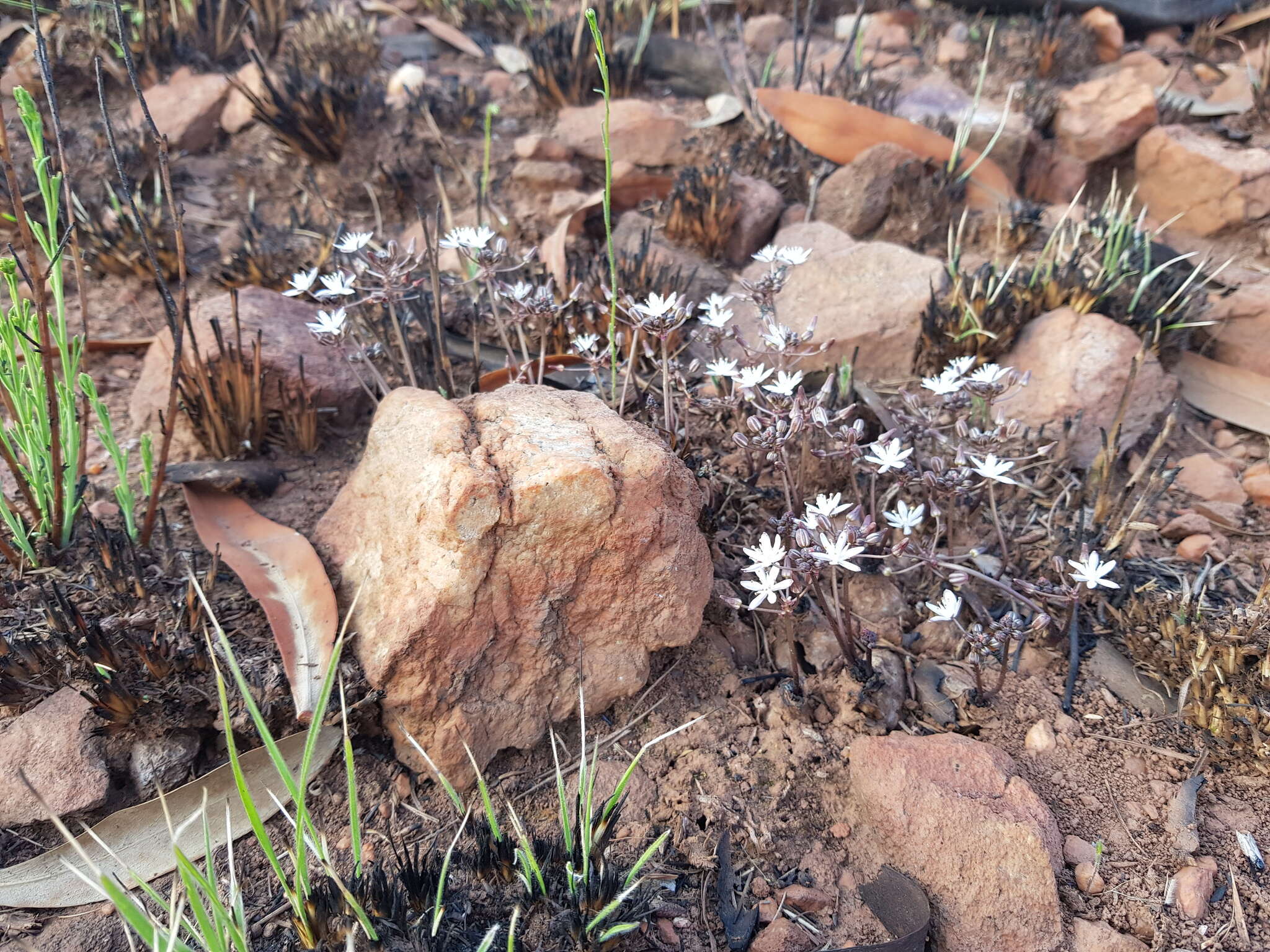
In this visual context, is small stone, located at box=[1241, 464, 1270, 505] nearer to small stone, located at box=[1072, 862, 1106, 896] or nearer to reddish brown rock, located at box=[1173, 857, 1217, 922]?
reddish brown rock, located at box=[1173, 857, 1217, 922]

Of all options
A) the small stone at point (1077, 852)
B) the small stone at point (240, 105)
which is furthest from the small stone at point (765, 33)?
the small stone at point (1077, 852)

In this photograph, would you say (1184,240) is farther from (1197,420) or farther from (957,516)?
(957,516)

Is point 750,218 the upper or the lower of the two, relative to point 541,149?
lower

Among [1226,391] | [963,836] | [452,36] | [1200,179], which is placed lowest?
[963,836]

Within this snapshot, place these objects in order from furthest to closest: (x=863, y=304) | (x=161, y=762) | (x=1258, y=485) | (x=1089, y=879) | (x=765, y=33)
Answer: (x=765, y=33), (x=863, y=304), (x=1258, y=485), (x=161, y=762), (x=1089, y=879)

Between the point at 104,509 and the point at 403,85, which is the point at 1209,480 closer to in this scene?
the point at 104,509

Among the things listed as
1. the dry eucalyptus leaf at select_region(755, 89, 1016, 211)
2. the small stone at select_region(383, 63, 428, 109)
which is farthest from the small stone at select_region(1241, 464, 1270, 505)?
the small stone at select_region(383, 63, 428, 109)

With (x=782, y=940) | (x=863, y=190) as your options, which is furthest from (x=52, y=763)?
(x=863, y=190)

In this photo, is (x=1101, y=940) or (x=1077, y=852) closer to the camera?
(x=1101, y=940)

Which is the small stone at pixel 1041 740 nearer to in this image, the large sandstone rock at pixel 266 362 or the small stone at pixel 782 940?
the small stone at pixel 782 940
